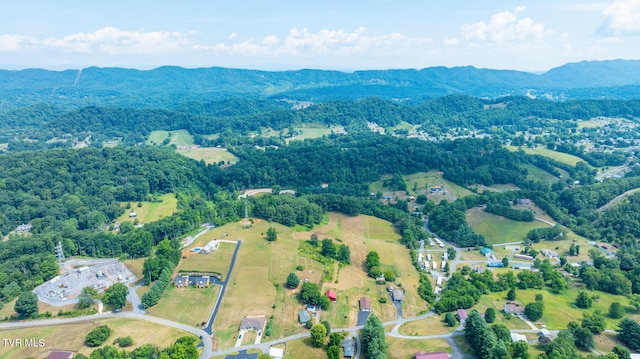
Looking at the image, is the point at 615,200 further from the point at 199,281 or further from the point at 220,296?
the point at 199,281

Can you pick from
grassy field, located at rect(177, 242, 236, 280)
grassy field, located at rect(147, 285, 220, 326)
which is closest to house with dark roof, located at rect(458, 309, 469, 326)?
grassy field, located at rect(147, 285, 220, 326)

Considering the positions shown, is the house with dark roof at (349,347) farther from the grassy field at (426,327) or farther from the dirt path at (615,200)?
the dirt path at (615,200)

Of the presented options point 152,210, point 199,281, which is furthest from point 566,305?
point 152,210

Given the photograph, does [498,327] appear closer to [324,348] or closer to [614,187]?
[324,348]

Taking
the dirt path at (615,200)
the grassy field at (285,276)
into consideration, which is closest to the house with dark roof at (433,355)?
the grassy field at (285,276)

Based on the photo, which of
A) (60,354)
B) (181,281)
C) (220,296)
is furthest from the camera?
(181,281)

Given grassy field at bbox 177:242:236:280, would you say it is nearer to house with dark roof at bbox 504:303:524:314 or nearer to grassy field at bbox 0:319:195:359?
grassy field at bbox 0:319:195:359
